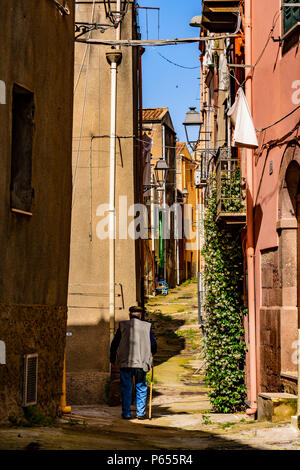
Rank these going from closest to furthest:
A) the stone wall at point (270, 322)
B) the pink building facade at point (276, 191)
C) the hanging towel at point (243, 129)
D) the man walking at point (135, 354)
A: the pink building facade at point (276, 191), the stone wall at point (270, 322), the man walking at point (135, 354), the hanging towel at point (243, 129)

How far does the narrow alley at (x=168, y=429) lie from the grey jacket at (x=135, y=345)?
3.04ft

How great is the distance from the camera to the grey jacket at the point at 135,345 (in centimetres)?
1240

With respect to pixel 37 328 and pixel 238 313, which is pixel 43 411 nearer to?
pixel 37 328

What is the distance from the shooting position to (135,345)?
12422mm

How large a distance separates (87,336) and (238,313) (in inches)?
162

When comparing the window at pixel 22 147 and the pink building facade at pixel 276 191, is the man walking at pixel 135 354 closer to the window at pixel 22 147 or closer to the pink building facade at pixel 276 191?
the pink building facade at pixel 276 191

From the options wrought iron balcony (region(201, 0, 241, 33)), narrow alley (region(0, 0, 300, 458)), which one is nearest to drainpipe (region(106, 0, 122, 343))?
narrow alley (region(0, 0, 300, 458))

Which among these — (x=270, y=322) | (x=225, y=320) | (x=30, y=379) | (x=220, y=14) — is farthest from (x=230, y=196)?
(x=30, y=379)

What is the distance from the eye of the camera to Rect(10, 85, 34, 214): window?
951 centimetres

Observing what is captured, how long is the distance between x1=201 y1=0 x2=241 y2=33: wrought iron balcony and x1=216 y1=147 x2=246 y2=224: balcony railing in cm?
286

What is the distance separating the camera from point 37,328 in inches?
378

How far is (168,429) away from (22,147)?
460 centimetres

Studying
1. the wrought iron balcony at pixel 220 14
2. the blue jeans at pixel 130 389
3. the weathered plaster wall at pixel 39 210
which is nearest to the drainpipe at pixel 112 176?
the wrought iron balcony at pixel 220 14
